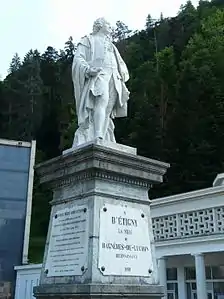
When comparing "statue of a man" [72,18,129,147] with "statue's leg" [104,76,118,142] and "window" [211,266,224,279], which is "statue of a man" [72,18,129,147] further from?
"window" [211,266,224,279]

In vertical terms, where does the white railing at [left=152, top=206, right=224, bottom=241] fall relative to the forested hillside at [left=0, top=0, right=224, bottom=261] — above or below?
below

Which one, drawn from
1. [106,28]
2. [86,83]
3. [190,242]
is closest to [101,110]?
[86,83]

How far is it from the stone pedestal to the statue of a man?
37 cm

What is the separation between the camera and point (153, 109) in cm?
2611

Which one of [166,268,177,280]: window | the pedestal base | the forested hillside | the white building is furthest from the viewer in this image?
the forested hillside

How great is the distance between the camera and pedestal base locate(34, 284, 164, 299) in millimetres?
4008

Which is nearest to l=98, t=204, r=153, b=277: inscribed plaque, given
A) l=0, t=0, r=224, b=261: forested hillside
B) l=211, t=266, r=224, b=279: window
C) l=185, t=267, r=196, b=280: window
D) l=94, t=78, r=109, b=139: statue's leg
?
l=94, t=78, r=109, b=139: statue's leg

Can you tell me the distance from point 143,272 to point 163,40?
38.5 m

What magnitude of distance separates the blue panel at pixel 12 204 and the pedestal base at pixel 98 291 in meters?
14.0

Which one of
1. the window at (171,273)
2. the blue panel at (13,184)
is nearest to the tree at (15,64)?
the blue panel at (13,184)

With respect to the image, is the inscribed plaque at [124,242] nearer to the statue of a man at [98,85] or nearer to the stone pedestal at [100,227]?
the stone pedestal at [100,227]

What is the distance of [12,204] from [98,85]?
14213 mm

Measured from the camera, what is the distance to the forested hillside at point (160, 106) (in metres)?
23.8

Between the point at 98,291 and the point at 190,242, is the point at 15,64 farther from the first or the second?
the point at 98,291
